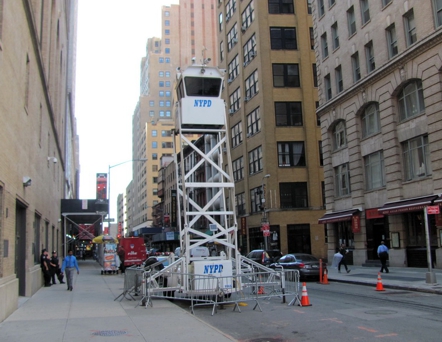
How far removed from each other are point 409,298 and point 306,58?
35.5m

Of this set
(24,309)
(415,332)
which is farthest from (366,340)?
(24,309)

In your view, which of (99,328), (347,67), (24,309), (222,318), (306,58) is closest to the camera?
(99,328)

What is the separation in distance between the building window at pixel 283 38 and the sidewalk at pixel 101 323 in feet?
122

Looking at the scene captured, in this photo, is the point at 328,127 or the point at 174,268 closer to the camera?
the point at 174,268

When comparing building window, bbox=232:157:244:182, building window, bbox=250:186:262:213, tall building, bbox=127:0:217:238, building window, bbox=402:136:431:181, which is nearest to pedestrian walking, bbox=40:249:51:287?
building window, bbox=402:136:431:181

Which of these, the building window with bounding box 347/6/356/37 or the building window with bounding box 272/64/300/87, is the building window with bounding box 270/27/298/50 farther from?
the building window with bounding box 347/6/356/37

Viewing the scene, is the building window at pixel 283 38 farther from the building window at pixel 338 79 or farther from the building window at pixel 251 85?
the building window at pixel 338 79

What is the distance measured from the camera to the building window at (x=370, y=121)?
3056 cm

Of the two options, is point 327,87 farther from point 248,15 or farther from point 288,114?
point 248,15

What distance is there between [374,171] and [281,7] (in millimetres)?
24772

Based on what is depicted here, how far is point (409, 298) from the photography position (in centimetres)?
1555

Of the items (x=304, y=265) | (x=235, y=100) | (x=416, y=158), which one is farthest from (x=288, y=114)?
(x=304, y=265)

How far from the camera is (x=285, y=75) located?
1852 inches

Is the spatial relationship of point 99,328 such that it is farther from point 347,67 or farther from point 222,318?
point 347,67
